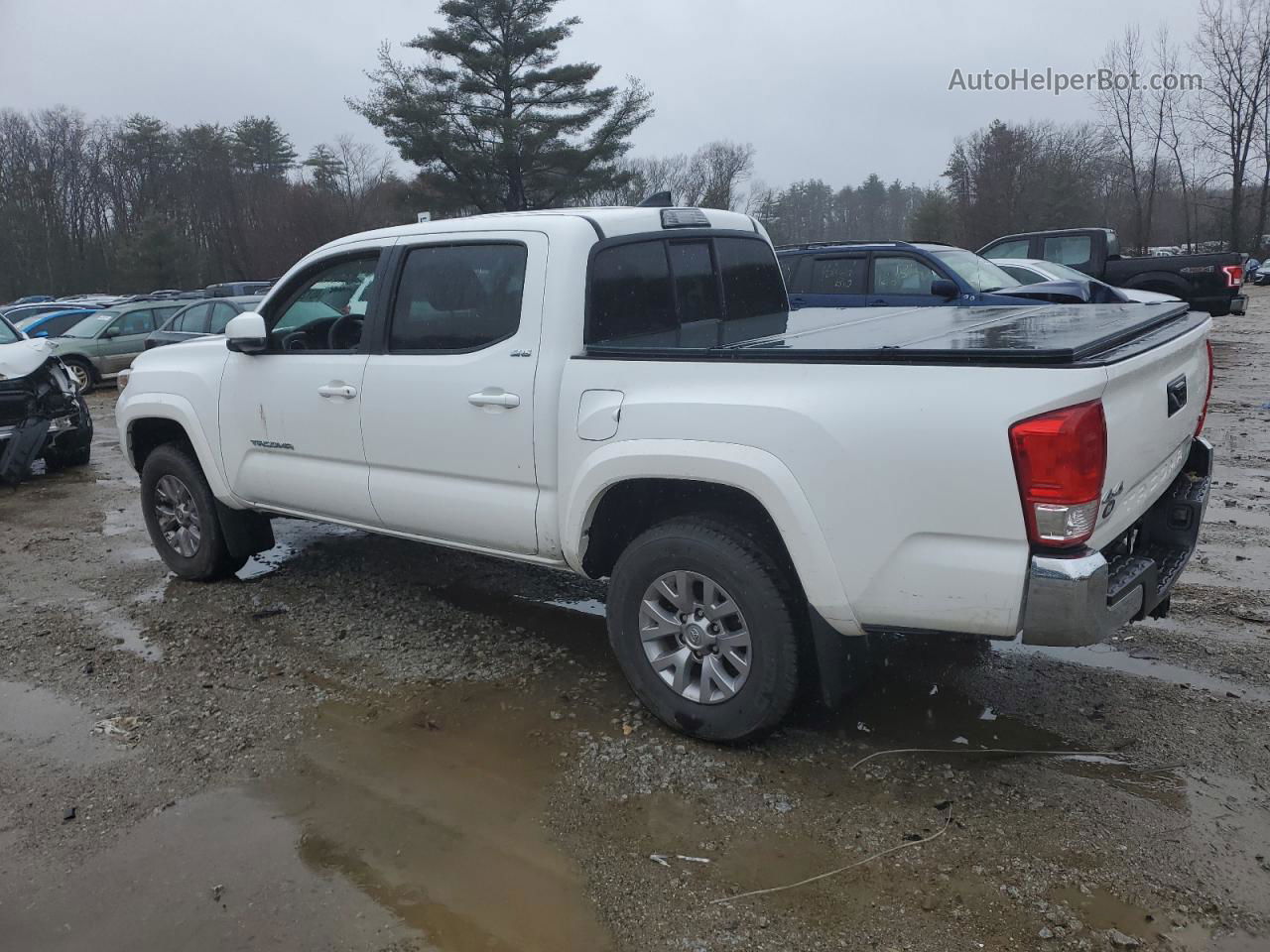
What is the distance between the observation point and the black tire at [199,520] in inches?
221

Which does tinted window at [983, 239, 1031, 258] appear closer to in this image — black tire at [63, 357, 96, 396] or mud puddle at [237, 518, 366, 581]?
mud puddle at [237, 518, 366, 581]

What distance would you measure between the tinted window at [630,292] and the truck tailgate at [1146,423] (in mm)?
1918

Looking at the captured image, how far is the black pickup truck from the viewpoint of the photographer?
15617mm

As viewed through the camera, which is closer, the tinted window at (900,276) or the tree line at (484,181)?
the tinted window at (900,276)

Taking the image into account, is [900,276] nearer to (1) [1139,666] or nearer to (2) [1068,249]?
(1) [1139,666]

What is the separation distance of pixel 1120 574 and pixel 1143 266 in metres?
15.0

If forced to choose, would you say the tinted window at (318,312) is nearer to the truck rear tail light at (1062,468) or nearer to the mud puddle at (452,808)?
the mud puddle at (452,808)

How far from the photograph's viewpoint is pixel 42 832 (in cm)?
337

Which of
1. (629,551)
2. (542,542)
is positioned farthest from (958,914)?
(542,542)

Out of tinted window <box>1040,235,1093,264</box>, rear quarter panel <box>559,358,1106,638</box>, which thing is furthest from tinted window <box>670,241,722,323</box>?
tinted window <box>1040,235,1093,264</box>

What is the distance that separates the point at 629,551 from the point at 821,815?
1.15 m

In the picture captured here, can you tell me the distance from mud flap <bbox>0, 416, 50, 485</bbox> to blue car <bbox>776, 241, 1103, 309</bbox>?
7.42 metres

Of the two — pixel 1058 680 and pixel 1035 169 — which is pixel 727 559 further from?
pixel 1035 169

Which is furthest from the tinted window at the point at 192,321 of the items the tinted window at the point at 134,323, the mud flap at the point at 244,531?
the mud flap at the point at 244,531
